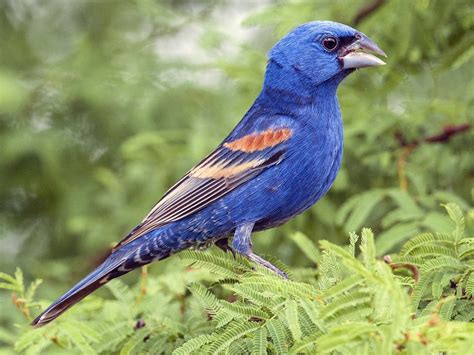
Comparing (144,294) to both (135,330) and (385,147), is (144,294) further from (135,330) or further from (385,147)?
(385,147)

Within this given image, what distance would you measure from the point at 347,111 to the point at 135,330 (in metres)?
2.34

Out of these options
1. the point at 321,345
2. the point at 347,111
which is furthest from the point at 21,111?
the point at 321,345

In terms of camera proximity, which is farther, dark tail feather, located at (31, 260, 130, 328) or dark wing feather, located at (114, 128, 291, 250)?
dark wing feather, located at (114, 128, 291, 250)

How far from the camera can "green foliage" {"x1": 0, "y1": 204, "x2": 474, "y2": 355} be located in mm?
2312

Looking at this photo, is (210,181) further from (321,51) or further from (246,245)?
(321,51)

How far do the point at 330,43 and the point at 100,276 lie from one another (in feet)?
4.74

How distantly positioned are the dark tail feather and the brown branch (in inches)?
88.7

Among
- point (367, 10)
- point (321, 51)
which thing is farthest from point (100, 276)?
point (367, 10)

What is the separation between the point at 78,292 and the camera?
3598mm

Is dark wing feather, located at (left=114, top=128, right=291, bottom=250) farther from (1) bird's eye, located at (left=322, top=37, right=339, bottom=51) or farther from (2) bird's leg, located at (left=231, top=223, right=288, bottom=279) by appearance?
(1) bird's eye, located at (left=322, top=37, right=339, bottom=51)

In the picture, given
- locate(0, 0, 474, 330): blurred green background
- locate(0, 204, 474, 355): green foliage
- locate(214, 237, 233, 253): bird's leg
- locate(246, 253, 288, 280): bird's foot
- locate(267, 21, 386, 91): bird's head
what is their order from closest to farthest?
1. locate(0, 204, 474, 355): green foliage
2. locate(246, 253, 288, 280): bird's foot
3. locate(267, 21, 386, 91): bird's head
4. locate(214, 237, 233, 253): bird's leg
5. locate(0, 0, 474, 330): blurred green background

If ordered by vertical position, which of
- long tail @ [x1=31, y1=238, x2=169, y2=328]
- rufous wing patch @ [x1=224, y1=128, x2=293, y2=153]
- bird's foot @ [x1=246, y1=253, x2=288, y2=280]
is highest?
rufous wing patch @ [x1=224, y1=128, x2=293, y2=153]

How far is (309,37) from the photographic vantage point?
3.94 m

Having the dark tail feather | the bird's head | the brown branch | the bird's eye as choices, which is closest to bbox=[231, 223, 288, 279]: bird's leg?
the dark tail feather
